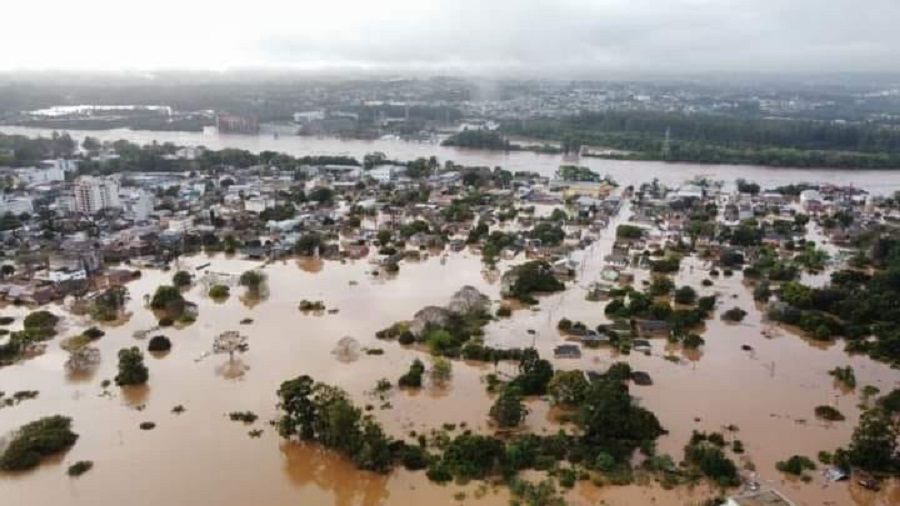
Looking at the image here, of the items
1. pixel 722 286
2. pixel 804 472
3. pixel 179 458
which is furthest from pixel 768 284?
pixel 179 458

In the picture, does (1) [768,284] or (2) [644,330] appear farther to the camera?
(1) [768,284]

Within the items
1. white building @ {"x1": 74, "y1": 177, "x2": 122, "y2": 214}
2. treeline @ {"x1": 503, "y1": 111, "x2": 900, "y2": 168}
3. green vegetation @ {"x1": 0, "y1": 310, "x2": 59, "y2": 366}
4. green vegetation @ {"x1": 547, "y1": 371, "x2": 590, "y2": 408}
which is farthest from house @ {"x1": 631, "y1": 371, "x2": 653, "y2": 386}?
treeline @ {"x1": 503, "y1": 111, "x2": 900, "y2": 168}

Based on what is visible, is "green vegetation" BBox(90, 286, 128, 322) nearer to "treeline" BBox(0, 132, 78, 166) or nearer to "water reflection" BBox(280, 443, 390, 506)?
"water reflection" BBox(280, 443, 390, 506)

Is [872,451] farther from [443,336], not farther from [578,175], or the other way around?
[578,175]

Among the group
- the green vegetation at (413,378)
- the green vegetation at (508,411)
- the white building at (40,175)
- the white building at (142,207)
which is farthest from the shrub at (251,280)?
the white building at (40,175)

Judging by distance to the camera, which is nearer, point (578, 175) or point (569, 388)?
point (569, 388)

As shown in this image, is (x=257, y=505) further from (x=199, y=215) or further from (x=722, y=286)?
(x=199, y=215)

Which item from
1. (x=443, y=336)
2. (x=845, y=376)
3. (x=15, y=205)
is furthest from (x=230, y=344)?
(x=15, y=205)
